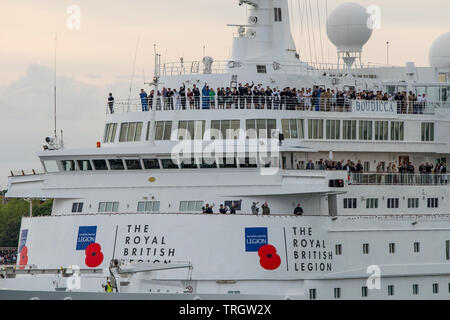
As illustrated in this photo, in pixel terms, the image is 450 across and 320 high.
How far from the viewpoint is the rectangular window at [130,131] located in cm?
5459

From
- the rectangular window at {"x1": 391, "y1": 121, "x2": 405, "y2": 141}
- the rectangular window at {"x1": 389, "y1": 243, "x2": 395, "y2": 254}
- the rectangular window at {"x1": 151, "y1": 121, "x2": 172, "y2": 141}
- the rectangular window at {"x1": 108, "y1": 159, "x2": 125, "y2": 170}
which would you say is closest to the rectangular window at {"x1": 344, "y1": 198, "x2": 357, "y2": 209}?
the rectangular window at {"x1": 389, "y1": 243, "x2": 395, "y2": 254}

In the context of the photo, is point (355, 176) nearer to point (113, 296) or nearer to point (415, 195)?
point (415, 195)

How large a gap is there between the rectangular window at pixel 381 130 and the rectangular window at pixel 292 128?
14.2 feet

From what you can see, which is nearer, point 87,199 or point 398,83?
point 87,199

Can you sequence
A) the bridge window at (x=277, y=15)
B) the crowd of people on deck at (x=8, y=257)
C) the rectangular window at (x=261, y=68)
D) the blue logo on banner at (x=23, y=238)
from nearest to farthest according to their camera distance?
the blue logo on banner at (x=23, y=238), the rectangular window at (x=261, y=68), the bridge window at (x=277, y=15), the crowd of people on deck at (x=8, y=257)

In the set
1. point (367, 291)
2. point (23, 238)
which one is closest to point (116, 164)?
point (23, 238)

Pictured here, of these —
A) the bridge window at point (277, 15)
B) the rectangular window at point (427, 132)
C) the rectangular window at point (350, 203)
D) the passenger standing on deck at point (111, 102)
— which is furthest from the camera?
the bridge window at point (277, 15)

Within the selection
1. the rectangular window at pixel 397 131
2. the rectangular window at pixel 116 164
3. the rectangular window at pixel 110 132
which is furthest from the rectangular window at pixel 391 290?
the rectangular window at pixel 110 132

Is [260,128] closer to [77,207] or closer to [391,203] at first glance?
[391,203]

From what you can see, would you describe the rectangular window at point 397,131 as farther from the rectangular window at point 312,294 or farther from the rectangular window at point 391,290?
the rectangular window at point 312,294
